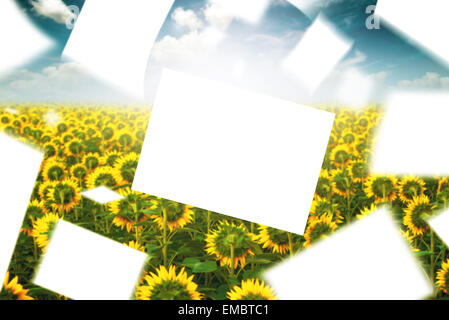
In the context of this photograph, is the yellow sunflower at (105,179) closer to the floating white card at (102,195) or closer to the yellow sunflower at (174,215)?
the floating white card at (102,195)

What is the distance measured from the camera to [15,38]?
71 cm

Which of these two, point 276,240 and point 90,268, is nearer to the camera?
point 90,268

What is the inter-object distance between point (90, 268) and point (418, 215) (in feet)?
2.71

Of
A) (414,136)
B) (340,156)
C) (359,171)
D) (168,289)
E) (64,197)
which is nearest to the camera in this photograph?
(168,289)

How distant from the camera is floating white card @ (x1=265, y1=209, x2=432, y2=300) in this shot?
52cm

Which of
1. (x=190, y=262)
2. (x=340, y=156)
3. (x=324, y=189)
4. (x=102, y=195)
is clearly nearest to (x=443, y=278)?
(x=324, y=189)

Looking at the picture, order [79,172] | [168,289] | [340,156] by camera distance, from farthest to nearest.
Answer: [340,156], [79,172], [168,289]

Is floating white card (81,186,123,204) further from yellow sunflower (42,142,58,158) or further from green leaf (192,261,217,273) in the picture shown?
yellow sunflower (42,142,58,158)

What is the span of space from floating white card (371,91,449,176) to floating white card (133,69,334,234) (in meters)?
0.22

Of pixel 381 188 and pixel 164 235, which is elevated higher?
pixel 381 188

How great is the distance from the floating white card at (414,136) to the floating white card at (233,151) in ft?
0.72

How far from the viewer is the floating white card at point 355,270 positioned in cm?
52

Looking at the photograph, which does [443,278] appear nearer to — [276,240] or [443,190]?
[443,190]

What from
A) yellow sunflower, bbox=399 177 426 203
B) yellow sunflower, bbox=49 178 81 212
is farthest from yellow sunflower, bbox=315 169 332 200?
yellow sunflower, bbox=49 178 81 212
